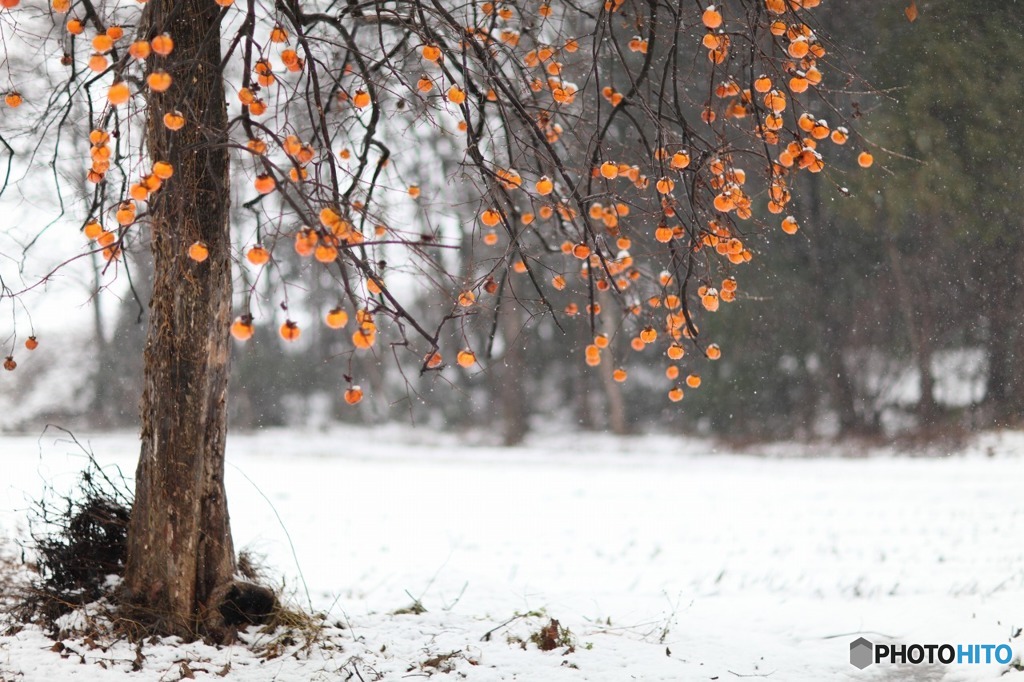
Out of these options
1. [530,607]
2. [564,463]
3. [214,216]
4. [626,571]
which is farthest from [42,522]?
[564,463]

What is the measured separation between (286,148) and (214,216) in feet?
3.65

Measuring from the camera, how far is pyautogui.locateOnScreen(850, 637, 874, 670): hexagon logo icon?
3625 millimetres

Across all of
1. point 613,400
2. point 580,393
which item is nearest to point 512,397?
point 580,393

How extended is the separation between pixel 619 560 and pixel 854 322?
706 centimetres

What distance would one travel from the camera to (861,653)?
3.72 metres

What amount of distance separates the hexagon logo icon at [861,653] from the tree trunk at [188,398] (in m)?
2.82

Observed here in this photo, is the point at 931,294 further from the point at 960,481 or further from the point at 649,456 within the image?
the point at 649,456

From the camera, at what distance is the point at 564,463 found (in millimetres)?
11125

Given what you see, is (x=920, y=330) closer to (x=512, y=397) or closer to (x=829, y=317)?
(x=829, y=317)

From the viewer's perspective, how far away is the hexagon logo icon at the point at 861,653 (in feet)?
11.9

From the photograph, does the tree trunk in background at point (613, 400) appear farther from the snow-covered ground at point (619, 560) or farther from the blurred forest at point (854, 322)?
the snow-covered ground at point (619, 560)

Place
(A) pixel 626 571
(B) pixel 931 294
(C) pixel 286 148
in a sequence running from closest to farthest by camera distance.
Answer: (C) pixel 286 148 < (A) pixel 626 571 < (B) pixel 931 294

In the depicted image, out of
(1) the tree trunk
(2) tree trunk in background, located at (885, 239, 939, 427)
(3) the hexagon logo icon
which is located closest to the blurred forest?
(2) tree trunk in background, located at (885, 239, 939, 427)

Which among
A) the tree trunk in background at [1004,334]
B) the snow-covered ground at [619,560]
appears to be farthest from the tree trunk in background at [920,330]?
the snow-covered ground at [619,560]
